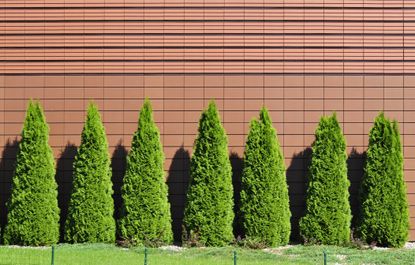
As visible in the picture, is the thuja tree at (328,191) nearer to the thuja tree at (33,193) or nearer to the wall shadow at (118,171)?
the wall shadow at (118,171)

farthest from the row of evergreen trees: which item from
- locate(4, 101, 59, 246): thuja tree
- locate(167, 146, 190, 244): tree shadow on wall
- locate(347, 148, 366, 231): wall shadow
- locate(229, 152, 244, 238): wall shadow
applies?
locate(167, 146, 190, 244): tree shadow on wall

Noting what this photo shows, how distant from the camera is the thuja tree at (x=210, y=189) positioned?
20.0 m

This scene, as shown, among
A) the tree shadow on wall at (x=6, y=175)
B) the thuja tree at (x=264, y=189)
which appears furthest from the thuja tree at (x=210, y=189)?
the tree shadow on wall at (x=6, y=175)

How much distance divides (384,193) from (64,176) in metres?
7.73

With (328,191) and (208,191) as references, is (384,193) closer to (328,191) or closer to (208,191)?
(328,191)

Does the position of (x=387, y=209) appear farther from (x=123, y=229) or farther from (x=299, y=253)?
(x=123, y=229)

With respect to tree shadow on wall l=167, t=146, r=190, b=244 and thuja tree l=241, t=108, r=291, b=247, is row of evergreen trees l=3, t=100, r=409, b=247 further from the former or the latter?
tree shadow on wall l=167, t=146, r=190, b=244

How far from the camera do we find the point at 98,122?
20.3 meters

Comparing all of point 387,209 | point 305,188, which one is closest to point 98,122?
point 305,188

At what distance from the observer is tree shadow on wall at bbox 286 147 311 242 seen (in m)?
21.1

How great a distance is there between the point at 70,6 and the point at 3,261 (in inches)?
273

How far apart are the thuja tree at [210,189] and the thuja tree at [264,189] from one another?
445 mm

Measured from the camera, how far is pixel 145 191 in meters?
20.1

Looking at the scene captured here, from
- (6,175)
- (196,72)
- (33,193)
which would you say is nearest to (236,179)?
(196,72)
